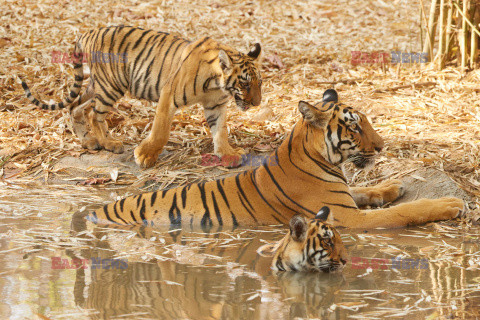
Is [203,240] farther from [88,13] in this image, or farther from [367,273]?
[88,13]

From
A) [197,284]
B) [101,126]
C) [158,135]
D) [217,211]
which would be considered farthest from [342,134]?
[101,126]

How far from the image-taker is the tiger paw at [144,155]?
5.43 metres

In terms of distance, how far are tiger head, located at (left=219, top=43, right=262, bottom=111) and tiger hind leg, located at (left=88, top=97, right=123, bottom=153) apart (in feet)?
3.90

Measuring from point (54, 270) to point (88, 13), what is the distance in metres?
7.12

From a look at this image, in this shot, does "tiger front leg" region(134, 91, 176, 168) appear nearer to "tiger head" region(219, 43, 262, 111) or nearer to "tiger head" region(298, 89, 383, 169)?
"tiger head" region(219, 43, 262, 111)

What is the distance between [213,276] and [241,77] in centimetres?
230

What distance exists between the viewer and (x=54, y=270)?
3172mm

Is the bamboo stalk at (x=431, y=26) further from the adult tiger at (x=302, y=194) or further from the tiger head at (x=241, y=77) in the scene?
the adult tiger at (x=302, y=194)

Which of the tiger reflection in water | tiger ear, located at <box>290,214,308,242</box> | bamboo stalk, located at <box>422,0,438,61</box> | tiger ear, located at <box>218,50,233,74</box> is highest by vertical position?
bamboo stalk, located at <box>422,0,438,61</box>

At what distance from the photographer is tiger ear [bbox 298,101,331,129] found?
12.8 feet

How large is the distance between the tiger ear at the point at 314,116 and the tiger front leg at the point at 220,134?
1.47 meters

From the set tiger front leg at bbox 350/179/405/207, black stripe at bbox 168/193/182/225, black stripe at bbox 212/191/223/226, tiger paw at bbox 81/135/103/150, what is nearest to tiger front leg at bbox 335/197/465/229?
tiger front leg at bbox 350/179/405/207

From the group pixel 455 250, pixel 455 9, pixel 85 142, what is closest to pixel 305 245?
pixel 455 250

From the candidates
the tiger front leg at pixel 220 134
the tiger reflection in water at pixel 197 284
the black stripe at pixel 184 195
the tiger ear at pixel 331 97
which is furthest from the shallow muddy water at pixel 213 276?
the tiger front leg at pixel 220 134
